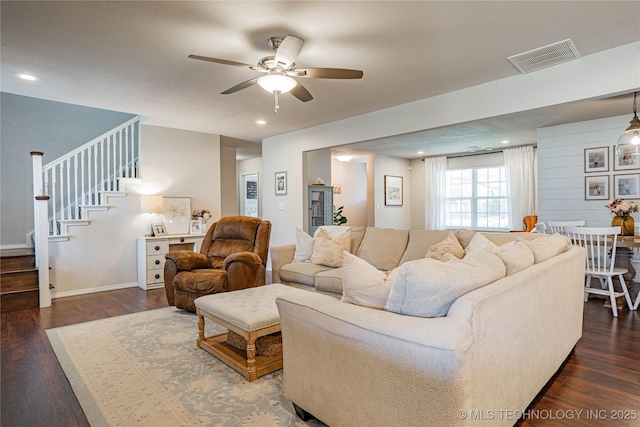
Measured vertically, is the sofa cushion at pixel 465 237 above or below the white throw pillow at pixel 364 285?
above

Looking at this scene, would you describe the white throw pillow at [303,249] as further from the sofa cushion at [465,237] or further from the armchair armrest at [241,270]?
the sofa cushion at [465,237]

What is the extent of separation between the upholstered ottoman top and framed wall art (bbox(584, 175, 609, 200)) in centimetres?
492

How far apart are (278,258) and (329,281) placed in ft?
3.26

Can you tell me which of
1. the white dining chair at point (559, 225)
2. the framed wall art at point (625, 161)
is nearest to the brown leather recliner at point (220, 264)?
the white dining chair at point (559, 225)

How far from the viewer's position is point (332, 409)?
5.09 ft

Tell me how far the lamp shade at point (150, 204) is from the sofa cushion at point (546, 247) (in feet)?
15.5

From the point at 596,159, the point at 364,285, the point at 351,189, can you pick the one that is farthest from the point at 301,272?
the point at 351,189

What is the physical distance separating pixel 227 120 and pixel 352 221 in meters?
4.55

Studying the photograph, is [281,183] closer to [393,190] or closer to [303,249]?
[303,249]

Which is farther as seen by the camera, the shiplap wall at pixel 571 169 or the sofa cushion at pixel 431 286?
the shiplap wall at pixel 571 169

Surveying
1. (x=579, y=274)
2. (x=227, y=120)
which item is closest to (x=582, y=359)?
(x=579, y=274)

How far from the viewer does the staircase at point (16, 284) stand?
12.6ft

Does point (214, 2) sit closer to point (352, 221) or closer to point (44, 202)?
point (44, 202)

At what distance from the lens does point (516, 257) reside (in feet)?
5.94
